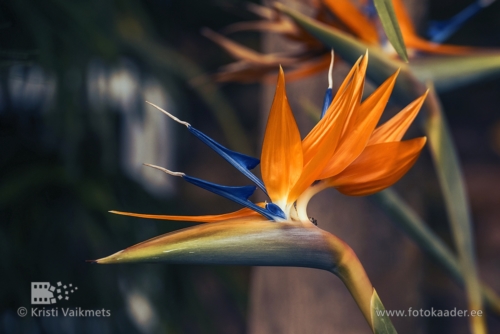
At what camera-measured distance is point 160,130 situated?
1.26 m

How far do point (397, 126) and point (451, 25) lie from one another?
0.35 metres

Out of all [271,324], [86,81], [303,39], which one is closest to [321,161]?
[303,39]

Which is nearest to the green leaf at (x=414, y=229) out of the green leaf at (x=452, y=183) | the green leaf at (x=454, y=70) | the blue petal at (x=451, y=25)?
the green leaf at (x=452, y=183)

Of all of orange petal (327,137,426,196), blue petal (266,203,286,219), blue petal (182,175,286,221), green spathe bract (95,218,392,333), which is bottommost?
green spathe bract (95,218,392,333)

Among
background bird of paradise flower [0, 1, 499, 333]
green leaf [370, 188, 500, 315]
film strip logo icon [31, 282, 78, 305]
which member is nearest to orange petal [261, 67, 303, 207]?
green leaf [370, 188, 500, 315]

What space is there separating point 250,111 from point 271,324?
31.0 inches

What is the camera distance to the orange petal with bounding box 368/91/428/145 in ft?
0.96

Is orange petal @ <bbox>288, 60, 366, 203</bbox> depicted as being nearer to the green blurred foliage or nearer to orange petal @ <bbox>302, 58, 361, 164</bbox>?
orange petal @ <bbox>302, 58, 361, 164</bbox>

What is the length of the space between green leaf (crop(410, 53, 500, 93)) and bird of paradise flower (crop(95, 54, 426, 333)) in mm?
201

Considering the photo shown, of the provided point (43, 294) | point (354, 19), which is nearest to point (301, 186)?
point (354, 19)

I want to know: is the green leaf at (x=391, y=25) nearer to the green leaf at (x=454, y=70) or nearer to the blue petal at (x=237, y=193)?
the blue petal at (x=237, y=193)

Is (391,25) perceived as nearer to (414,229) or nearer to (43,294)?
(414,229)

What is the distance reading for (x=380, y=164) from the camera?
0.29m

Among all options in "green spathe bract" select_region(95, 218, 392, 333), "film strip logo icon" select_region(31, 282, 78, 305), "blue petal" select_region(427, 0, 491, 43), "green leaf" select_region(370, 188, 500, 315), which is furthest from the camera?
"film strip logo icon" select_region(31, 282, 78, 305)
